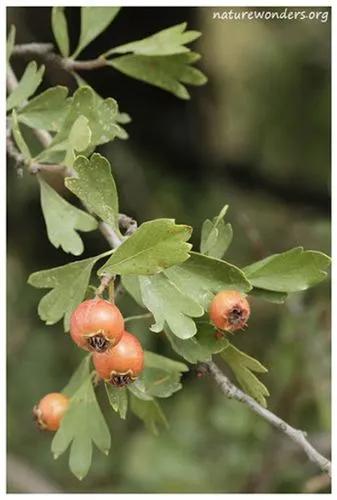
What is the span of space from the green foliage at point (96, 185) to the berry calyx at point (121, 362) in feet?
0.51

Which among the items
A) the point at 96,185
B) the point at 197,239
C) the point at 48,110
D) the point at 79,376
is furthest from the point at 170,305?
the point at 197,239

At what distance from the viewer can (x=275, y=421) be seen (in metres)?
0.99

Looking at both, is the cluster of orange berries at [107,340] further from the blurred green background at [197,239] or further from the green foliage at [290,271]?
the blurred green background at [197,239]

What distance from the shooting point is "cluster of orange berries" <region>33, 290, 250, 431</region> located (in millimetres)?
926

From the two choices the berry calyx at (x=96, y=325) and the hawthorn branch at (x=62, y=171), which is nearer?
the berry calyx at (x=96, y=325)

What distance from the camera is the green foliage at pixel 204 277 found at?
990 millimetres

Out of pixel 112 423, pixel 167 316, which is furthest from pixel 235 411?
pixel 167 316

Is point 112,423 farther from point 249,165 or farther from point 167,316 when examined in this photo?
point 167,316

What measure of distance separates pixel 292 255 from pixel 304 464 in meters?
1.11

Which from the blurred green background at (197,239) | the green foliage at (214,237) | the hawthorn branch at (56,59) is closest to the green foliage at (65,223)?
the green foliage at (214,237)

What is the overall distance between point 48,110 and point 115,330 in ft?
1.39

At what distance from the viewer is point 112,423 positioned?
228cm

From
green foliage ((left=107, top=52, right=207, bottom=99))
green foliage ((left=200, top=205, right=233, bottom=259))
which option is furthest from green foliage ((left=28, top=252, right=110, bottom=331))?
green foliage ((left=107, top=52, right=207, bottom=99))

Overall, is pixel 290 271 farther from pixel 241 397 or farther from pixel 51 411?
pixel 51 411
